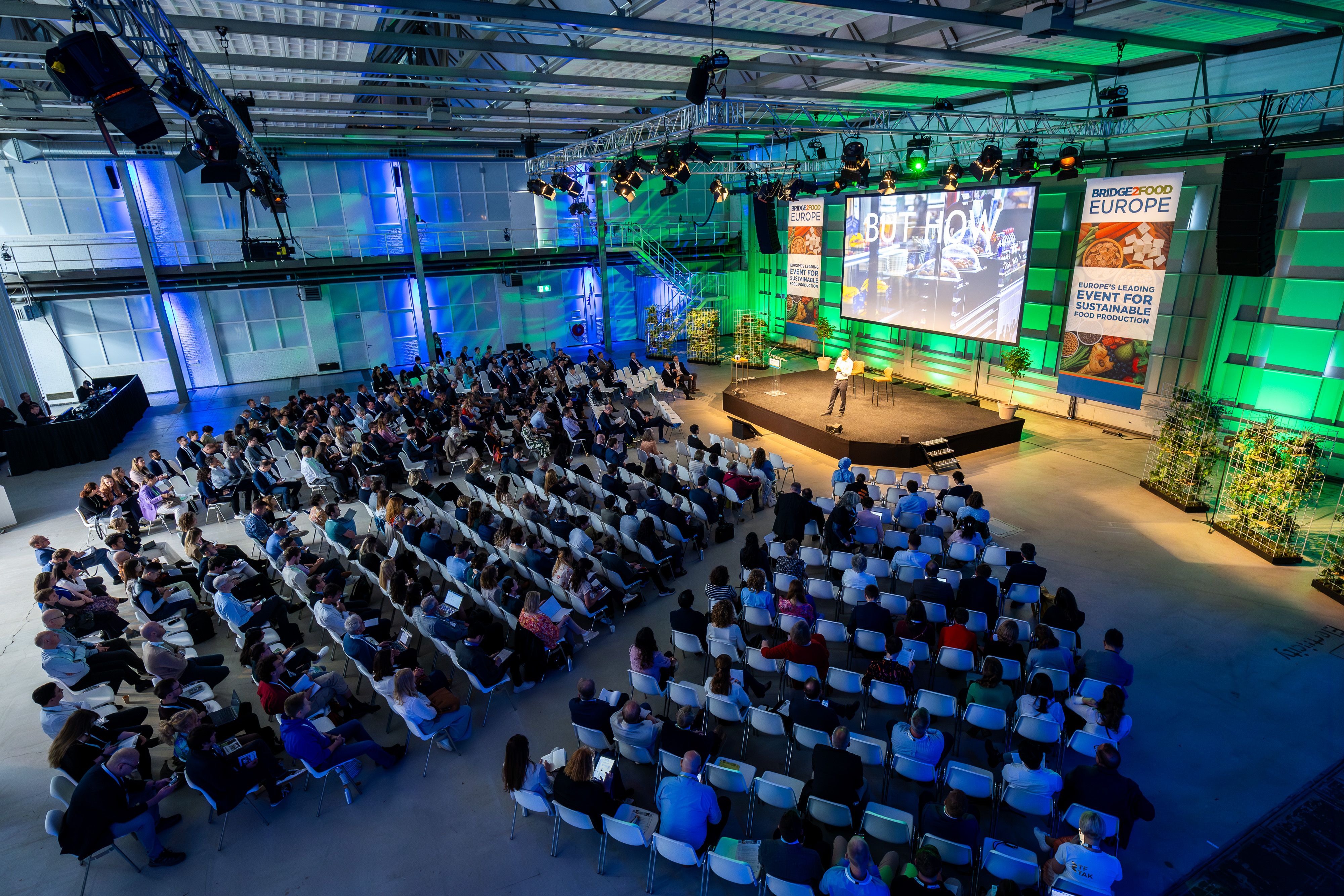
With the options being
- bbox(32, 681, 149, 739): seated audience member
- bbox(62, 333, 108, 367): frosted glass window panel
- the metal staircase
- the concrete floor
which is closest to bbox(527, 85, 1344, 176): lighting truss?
the metal staircase

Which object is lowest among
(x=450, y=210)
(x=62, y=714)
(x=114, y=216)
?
(x=62, y=714)

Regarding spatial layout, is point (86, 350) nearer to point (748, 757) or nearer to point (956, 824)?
point (748, 757)

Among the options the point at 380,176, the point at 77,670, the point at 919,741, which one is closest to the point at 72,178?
the point at 380,176

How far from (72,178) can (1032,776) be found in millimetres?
26851

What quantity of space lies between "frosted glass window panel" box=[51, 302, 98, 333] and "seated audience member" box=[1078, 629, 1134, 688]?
26483 mm

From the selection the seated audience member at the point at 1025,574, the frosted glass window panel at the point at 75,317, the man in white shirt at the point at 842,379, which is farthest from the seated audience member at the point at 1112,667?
the frosted glass window panel at the point at 75,317

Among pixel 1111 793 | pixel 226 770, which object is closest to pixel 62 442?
pixel 226 770

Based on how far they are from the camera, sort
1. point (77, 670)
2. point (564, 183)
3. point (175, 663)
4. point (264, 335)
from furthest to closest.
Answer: point (264, 335) → point (564, 183) → point (77, 670) → point (175, 663)

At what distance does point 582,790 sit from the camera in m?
4.64

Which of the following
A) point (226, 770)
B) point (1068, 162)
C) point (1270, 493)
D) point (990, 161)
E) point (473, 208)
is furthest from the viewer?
point (473, 208)

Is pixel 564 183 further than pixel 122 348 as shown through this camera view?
No

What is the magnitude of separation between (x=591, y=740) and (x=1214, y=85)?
51.1 feet

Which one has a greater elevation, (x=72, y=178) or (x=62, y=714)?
(x=72, y=178)

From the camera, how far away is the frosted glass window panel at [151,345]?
2084 cm
